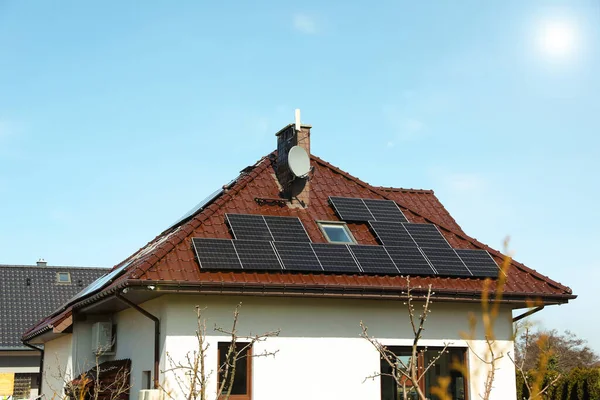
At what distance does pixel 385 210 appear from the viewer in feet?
53.1

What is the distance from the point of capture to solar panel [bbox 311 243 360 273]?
1350cm

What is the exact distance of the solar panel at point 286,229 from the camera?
1398cm

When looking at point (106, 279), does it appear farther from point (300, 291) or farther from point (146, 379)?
point (300, 291)

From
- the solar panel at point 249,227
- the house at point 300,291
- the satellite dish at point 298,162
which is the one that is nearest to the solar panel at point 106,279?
the house at point 300,291

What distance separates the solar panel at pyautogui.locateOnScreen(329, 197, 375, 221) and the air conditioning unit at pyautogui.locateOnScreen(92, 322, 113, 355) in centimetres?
544

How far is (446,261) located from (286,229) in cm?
328

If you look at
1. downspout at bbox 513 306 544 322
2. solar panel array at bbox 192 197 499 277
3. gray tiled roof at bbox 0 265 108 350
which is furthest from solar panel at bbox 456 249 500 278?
gray tiled roof at bbox 0 265 108 350

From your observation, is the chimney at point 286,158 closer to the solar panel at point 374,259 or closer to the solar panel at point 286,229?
the solar panel at point 286,229

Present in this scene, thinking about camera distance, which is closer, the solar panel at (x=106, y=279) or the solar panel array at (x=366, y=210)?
the solar panel at (x=106, y=279)


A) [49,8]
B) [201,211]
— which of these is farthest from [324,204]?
[49,8]

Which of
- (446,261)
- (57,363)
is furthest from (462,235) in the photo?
(57,363)

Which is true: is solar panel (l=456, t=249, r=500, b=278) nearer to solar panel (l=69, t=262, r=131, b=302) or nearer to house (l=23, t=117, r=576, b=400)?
house (l=23, t=117, r=576, b=400)

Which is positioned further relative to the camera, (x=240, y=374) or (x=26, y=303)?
(x=26, y=303)

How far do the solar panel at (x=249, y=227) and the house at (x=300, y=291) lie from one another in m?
0.03
